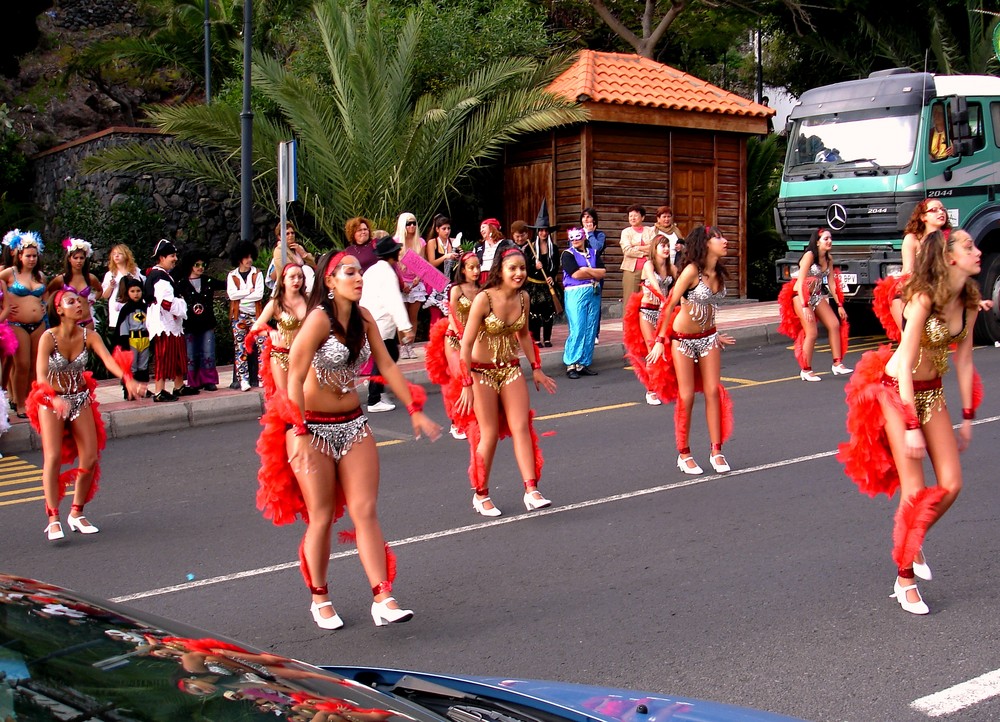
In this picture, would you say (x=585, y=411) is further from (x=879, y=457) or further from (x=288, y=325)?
(x=879, y=457)

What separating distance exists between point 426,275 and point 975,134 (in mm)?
8512

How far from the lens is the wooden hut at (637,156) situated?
19.2m

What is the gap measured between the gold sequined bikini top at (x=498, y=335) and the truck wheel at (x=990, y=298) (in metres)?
9.56

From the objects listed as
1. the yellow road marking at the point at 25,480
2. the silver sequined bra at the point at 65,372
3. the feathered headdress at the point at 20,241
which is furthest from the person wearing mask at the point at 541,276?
the silver sequined bra at the point at 65,372

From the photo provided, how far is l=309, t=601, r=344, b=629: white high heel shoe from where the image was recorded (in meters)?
5.50

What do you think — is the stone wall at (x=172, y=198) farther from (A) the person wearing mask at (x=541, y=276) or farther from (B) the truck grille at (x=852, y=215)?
(B) the truck grille at (x=852, y=215)

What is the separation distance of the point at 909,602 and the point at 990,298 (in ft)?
36.0

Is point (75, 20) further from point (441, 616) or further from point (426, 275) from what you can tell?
point (441, 616)

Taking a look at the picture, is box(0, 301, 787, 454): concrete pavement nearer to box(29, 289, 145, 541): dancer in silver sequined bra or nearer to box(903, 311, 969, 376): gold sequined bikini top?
box(29, 289, 145, 541): dancer in silver sequined bra

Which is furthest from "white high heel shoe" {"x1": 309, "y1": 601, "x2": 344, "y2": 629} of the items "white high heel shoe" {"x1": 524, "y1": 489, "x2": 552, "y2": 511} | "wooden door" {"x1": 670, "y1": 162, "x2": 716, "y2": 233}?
"wooden door" {"x1": 670, "y1": 162, "x2": 716, "y2": 233}

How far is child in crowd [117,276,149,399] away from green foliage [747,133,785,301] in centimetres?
1309

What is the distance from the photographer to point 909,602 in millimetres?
5445

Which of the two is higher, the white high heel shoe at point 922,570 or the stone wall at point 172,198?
the stone wall at point 172,198

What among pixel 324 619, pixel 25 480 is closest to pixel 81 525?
pixel 25 480
